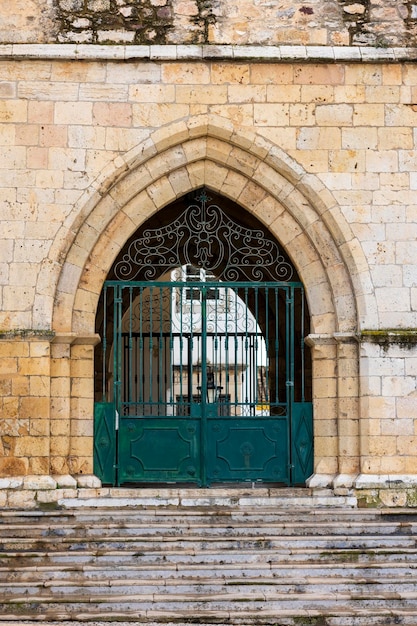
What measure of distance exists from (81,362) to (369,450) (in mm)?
2795

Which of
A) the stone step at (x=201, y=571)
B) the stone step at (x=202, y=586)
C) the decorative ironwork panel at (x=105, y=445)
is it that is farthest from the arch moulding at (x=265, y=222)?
the stone step at (x=202, y=586)

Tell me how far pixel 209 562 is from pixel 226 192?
12.1ft

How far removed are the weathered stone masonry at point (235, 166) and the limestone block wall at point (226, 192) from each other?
0.01 m

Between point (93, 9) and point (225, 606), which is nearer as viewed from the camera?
point (225, 606)

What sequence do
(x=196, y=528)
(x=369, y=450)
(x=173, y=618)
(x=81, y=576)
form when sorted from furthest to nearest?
(x=369, y=450) → (x=196, y=528) → (x=81, y=576) → (x=173, y=618)

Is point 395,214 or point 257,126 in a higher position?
point 257,126

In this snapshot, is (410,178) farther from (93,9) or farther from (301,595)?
(301,595)

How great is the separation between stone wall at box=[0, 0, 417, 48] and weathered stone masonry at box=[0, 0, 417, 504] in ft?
0.05

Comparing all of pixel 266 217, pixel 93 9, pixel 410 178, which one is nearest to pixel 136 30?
pixel 93 9

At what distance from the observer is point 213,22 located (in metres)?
10.2

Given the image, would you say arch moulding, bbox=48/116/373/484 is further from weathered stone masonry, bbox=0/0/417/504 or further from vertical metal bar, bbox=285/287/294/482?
vertical metal bar, bbox=285/287/294/482

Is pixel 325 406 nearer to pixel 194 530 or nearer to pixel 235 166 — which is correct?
pixel 194 530

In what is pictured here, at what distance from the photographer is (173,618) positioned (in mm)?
7559

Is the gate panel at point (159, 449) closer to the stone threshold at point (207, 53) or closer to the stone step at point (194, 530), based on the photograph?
the stone step at point (194, 530)
